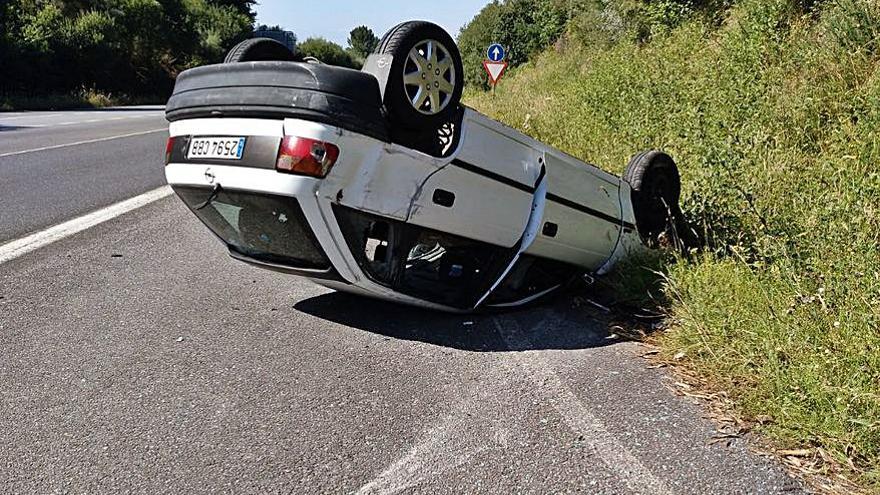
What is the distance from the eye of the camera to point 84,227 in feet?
20.3

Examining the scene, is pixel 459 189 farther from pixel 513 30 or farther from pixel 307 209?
pixel 513 30

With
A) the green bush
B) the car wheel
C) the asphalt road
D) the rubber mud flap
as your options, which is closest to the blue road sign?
the asphalt road

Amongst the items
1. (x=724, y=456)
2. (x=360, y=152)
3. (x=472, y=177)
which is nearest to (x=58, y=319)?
(x=360, y=152)

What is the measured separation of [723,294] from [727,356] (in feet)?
1.76

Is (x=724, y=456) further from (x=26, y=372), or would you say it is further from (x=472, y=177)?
(x=26, y=372)

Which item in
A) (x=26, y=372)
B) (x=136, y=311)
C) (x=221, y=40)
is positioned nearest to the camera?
(x=26, y=372)

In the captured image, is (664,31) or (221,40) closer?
(664,31)

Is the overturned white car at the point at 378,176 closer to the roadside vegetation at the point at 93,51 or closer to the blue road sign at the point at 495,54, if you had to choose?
the blue road sign at the point at 495,54

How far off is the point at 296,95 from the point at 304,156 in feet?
0.91

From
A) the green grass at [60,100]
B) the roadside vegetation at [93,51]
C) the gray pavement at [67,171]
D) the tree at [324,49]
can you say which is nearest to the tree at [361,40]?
the tree at [324,49]

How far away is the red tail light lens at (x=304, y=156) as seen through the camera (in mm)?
3451

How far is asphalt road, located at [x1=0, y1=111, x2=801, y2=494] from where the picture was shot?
268 centimetres

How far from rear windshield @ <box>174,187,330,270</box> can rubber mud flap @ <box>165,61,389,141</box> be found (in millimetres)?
391

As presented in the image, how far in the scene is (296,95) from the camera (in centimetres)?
347
